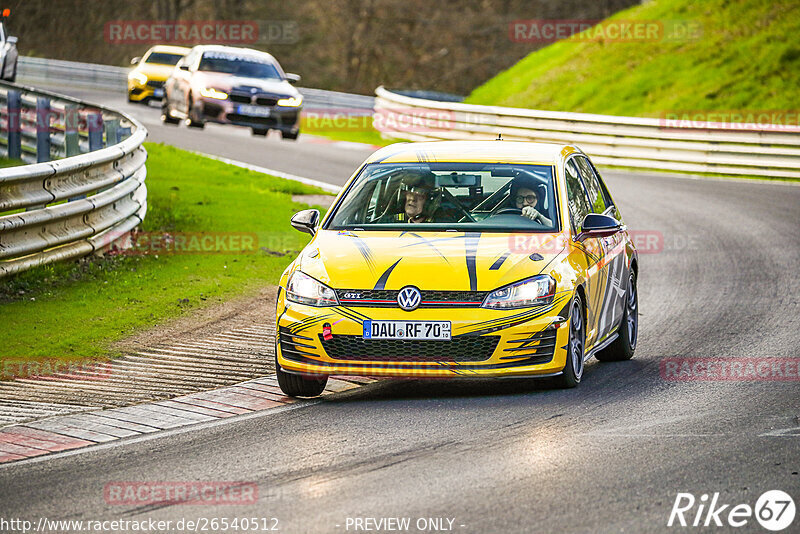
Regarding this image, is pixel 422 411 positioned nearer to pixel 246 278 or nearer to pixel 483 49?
pixel 246 278

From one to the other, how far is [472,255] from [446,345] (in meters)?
0.72

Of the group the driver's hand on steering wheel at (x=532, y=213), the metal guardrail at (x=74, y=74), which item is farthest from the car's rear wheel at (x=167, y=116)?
the driver's hand on steering wheel at (x=532, y=213)

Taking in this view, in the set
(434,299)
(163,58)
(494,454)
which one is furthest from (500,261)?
(163,58)

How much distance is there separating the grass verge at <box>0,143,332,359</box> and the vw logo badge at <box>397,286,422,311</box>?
2.92 m

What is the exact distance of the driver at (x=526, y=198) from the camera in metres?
9.66

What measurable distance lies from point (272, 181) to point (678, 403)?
14633 mm

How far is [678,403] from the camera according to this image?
8719 millimetres

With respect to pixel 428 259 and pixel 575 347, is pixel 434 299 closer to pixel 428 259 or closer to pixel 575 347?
pixel 428 259

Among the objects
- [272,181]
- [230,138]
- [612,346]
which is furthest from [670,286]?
[230,138]

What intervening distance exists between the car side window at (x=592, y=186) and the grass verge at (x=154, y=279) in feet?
12.6

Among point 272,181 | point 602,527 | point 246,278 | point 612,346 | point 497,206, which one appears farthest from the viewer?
point 272,181

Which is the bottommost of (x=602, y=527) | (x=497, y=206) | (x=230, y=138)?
(x=230, y=138)

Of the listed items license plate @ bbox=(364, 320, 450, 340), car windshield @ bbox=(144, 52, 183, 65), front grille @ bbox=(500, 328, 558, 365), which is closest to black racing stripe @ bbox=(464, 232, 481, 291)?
license plate @ bbox=(364, 320, 450, 340)

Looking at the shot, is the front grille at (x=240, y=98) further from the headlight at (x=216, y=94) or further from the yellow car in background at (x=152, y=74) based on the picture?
the yellow car in background at (x=152, y=74)
